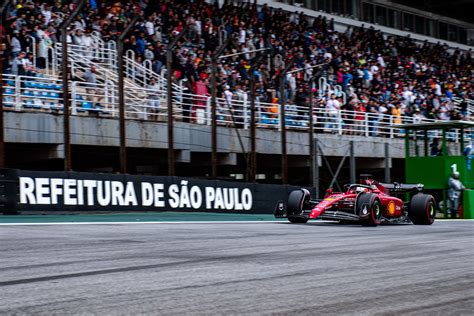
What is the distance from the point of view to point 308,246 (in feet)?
35.2

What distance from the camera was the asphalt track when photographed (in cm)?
576

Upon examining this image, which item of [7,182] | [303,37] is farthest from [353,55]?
[7,182]

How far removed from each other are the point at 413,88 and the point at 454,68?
28.6ft

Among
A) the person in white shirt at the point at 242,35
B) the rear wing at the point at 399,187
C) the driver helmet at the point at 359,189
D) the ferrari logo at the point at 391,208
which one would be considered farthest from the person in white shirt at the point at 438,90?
the driver helmet at the point at 359,189

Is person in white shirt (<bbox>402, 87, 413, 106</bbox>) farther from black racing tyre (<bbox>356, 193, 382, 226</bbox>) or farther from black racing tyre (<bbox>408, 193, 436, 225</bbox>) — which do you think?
black racing tyre (<bbox>356, 193, 382, 226</bbox>)

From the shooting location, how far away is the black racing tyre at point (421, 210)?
17.9m

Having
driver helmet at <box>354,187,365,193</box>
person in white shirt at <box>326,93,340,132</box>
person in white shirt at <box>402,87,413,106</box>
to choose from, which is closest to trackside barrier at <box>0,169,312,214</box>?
driver helmet at <box>354,187,365,193</box>

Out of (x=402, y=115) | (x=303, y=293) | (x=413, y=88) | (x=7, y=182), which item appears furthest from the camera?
(x=413, y=88)

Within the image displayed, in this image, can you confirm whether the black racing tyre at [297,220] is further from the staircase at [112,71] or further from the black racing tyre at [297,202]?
the staircase at [112,71]

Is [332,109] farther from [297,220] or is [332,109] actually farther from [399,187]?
[297,220]

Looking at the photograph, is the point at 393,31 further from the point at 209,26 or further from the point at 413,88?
the point at 209,26

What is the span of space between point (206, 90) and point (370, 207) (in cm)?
1006

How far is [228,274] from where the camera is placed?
24.5 ft

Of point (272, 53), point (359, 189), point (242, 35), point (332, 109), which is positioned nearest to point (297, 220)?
point (359, 189)
